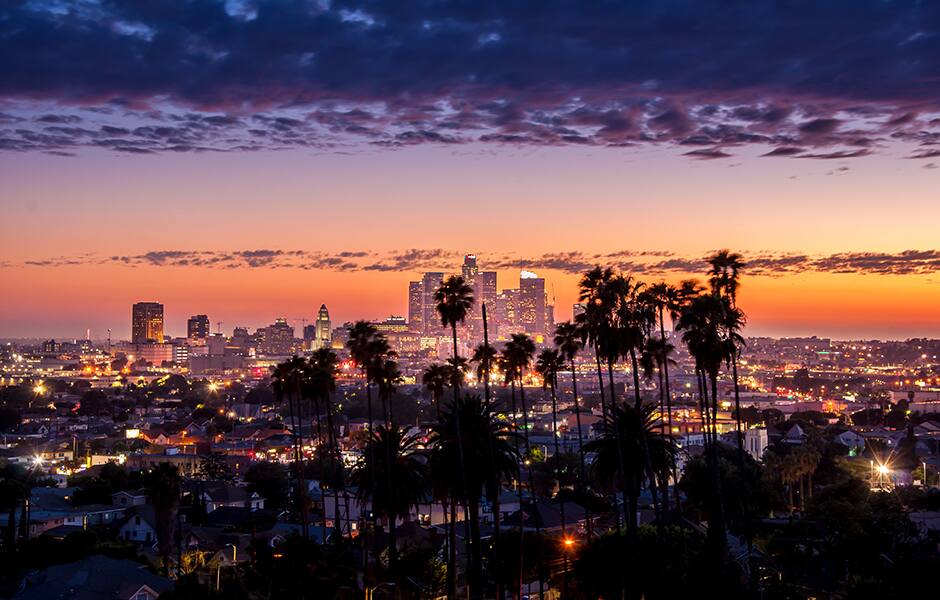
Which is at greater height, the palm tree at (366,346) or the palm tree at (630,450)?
the palm tree at (366,346)

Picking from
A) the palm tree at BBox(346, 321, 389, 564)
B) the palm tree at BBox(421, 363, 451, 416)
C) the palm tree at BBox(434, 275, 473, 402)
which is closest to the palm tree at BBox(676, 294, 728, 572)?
the palm tree at BBox(434, 275, 473, 402)

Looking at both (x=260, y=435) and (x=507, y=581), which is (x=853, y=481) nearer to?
(x=507, y=581)

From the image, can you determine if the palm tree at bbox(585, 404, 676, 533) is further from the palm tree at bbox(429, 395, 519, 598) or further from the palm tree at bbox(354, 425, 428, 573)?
the palm tree at bbox(354, 425, 428, 573)

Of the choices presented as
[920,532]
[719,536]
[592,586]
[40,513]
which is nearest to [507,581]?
[592,586]

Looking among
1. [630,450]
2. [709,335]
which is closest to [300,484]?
[630,450]

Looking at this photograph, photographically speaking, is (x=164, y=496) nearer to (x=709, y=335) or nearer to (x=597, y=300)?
(x=597, y=300)

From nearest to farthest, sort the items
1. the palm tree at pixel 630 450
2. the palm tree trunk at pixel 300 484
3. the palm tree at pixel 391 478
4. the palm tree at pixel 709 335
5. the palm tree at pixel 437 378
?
the palm tree at pixel 630 450
the palm tree at pixel 709 335
the palm tree at pixel 391 478
the palm tree trunk at pixel 300 484
the palm tree at pixel 437 378

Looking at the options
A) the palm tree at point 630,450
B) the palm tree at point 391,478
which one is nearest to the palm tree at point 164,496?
the palm tree at point 391,478

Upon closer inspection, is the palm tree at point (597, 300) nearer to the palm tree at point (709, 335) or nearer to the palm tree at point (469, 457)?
the palm tree at point (709, 335)
